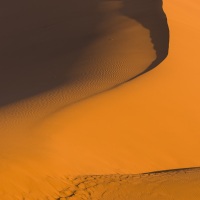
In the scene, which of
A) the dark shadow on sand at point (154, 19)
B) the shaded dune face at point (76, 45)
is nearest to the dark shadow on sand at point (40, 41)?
the shaded dune face at point (76, 45)

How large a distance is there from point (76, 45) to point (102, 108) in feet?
12.5

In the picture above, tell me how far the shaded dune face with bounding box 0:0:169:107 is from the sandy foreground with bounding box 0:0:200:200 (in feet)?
0.09

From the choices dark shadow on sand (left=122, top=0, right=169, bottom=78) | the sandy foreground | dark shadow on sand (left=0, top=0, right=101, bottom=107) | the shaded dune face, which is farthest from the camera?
dark shadow on sand (left=122, top=0, right=169, bottom=78)

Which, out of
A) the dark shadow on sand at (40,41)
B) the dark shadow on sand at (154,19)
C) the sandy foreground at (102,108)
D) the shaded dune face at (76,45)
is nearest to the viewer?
the sandy foreground at (102,108)

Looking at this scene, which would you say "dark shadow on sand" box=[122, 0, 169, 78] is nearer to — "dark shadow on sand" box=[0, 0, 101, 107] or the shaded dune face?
the shaded dune face

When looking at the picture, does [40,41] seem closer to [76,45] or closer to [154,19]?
[76,45]

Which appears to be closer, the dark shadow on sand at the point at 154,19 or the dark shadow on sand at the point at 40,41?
the dark shadow on sand at the point at 40,41

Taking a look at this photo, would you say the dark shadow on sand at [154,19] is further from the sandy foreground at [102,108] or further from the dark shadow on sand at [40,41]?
the dark shadow on sand at [40,41]

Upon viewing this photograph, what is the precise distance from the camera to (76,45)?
1227cm

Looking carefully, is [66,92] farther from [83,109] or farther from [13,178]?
[13,178]

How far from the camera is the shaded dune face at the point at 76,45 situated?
1019cm

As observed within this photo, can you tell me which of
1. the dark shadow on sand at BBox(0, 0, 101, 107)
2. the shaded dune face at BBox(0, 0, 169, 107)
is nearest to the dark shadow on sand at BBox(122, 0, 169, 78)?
the shaded dune face at BBox(0, 0, 169, 107)

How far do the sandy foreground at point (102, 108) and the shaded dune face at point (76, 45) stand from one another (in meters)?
0.03

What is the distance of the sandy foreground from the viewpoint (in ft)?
22.0
